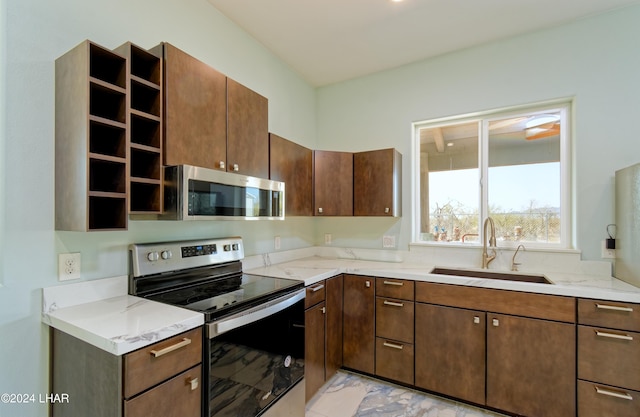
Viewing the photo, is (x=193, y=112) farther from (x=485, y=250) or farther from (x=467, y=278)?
(x=485, y=250)

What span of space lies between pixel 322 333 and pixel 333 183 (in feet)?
4.30

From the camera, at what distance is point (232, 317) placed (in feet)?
4.37

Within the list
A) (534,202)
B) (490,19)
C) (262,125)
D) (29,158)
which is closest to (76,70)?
(29,158)

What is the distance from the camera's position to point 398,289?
2.23m

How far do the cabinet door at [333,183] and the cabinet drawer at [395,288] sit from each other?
729mm

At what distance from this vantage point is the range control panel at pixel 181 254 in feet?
5.01

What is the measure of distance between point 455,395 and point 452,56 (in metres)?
2.76

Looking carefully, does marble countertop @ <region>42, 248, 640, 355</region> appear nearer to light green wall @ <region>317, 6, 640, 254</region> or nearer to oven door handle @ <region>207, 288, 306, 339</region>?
oven door handle @ <region>207, 288, 306, 339</region>

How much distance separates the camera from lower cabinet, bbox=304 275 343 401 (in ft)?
6.52

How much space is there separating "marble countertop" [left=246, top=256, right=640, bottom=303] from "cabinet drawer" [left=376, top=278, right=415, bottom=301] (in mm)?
41

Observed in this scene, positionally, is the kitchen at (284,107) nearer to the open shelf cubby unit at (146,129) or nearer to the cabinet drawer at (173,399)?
the open shelf cubby unit at (146,129)

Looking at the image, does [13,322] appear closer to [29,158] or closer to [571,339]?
[29,158]

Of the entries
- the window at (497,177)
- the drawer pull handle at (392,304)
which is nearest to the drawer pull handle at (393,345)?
the drawer pull handle at (392,304)

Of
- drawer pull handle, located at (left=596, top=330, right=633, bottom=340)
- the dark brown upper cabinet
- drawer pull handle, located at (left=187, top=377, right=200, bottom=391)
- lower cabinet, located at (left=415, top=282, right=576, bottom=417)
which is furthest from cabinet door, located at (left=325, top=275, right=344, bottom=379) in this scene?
drawer pull handle, located at (left=596, top=330, right=633, bottom=340)
